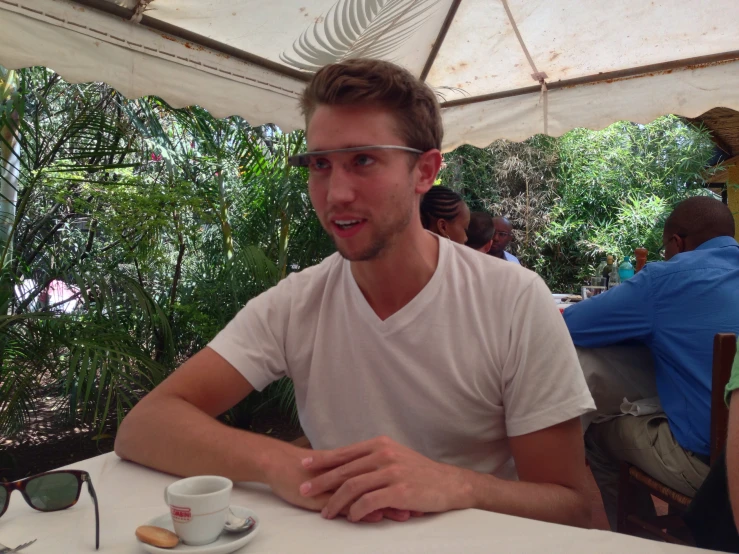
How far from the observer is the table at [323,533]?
0.89 metres

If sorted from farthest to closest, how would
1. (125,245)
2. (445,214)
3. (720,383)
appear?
(125,245) → (445,214) → (720,383)

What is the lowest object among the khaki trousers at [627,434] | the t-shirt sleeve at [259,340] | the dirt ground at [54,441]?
the dirt ground at [54,441]

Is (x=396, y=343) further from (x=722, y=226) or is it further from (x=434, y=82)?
(x=434, y=82)

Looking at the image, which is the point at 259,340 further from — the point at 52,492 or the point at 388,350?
the point at 52,492

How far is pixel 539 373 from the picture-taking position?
52.7 inches

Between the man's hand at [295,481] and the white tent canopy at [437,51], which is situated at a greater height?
the white tent canopy at [437,51]

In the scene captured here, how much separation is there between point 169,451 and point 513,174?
33.0 feet

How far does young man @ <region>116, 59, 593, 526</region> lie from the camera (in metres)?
1.29

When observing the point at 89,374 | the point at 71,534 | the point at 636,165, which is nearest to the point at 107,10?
the point at 89,374

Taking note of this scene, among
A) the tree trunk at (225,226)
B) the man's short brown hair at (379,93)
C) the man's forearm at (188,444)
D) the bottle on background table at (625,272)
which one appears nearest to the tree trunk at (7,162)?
the tree trunk at (225,226)

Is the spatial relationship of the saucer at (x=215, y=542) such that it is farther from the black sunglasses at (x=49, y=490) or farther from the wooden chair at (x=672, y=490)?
the wooden chair at (x=672, y=490)

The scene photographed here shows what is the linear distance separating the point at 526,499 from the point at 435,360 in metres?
0.38

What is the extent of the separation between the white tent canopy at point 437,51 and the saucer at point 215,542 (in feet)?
5.25

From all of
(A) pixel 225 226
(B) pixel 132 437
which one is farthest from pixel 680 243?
(A) pixel 225 226
